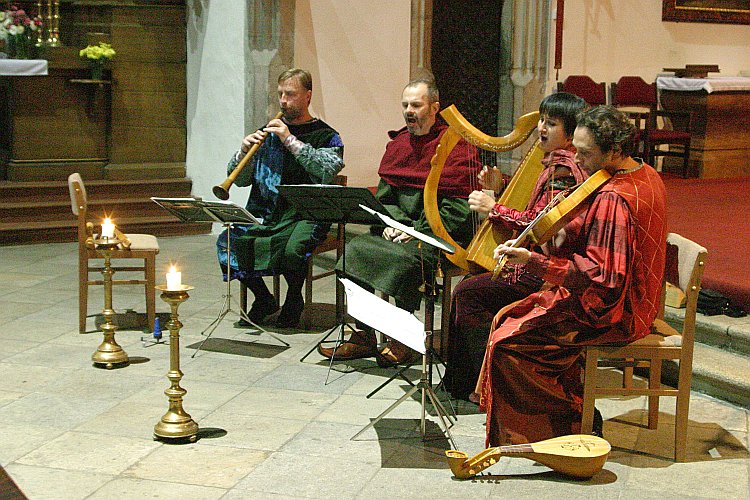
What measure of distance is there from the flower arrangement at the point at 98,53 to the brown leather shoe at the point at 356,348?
444 centimetres

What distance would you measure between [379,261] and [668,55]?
7.69m

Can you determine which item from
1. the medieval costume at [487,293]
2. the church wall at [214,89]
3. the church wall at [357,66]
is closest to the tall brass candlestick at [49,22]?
Answer: the church wall at [214,89]

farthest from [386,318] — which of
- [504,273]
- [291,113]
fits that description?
[291,113]

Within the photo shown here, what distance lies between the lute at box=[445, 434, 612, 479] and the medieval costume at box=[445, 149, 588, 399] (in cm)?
87

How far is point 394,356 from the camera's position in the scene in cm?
528

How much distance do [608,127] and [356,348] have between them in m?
2.09

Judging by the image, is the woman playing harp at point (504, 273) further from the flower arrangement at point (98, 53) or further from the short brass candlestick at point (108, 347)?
the flower arrangement at point (98, 53)

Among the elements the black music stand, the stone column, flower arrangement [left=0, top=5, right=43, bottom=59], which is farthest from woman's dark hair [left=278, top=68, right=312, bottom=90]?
the stone column

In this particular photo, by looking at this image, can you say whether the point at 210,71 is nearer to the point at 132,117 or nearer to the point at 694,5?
the point at 132,117

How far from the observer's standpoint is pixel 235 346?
5.66 m

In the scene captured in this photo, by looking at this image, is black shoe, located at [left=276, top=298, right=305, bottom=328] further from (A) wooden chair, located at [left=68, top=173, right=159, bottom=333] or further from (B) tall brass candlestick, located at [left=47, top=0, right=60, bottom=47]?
(B) tall brass candlestick, located at [left=47, top=0, right=60, bottom=47]

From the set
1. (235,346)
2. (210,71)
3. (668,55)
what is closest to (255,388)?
(235,346)

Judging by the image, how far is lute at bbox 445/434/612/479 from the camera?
3760mm

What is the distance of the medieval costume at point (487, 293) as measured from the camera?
14.5 feet
